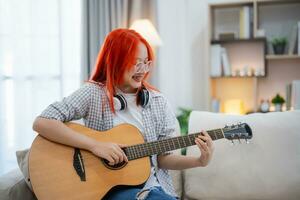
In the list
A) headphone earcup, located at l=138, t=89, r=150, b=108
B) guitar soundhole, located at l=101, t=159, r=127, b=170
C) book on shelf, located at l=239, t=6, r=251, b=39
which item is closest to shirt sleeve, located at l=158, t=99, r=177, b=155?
headphone earcup, located at l=138, t=89, r=150, b=108

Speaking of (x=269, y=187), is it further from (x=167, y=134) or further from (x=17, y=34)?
(x=17, y=34)

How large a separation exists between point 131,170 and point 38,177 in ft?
1.10

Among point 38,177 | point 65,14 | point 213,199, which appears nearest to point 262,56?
point 65,14

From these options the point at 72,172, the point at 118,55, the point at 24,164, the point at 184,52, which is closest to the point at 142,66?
the point at 118,55

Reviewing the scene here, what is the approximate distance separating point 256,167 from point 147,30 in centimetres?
162

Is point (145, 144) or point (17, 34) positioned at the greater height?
point (17, 34)

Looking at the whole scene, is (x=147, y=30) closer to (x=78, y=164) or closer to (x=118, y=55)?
(x=118, y=55)

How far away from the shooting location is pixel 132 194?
1395 mm

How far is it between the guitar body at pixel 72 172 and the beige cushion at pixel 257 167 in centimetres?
40

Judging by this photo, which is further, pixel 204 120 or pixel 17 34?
pixel 17 34

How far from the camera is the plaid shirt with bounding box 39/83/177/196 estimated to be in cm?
153

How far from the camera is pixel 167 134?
164cm

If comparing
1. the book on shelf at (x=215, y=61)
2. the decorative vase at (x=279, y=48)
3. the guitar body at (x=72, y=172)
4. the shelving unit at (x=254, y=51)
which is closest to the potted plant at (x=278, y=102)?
the shelving unit at (x=254, y=51)

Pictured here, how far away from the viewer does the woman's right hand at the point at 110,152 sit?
1424 mm
